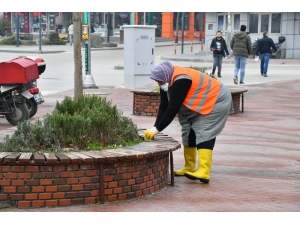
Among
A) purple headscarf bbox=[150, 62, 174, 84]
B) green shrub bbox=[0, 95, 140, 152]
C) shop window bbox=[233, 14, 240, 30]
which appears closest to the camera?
green shrub bbox=[0, 95, 140, 152]

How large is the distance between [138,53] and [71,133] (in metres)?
11.5

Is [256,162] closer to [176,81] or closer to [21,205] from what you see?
[176,81]

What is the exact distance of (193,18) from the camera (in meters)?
58.8

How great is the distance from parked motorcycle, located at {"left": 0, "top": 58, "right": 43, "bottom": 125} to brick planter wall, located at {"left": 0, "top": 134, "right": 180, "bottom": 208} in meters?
5.70

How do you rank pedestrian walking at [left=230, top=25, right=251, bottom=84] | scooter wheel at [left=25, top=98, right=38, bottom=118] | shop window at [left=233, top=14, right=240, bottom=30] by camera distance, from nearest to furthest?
scooter wheel at [left=25, top=98, right=38, bottom=118], pedestrian walking at [left=230, top=25, right=251, bottom=84], shop window at [left=233, top=14, right=240, bottom=30]

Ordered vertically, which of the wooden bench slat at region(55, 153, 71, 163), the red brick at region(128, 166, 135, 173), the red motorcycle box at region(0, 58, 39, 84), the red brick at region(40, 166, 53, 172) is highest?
the red motorcycle box at region(0, 58, 39, 84)

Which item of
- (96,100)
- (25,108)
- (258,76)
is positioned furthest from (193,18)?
(96,100)

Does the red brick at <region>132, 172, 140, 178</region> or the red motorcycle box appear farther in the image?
the red motorcycle box

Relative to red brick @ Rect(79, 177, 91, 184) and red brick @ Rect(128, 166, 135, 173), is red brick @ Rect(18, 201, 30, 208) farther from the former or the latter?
red brick @ Rect(128, 166, 135, 173)

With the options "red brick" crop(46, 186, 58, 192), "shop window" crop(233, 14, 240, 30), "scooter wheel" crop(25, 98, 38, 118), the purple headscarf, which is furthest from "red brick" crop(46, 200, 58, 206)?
"shop window" crop(233, 14, 240, 30)

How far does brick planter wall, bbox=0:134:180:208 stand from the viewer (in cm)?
564

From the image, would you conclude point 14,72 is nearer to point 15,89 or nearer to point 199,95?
point 15,89

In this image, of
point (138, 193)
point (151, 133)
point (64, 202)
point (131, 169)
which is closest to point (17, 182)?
point (64, 202)

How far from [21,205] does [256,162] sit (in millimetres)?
3493
